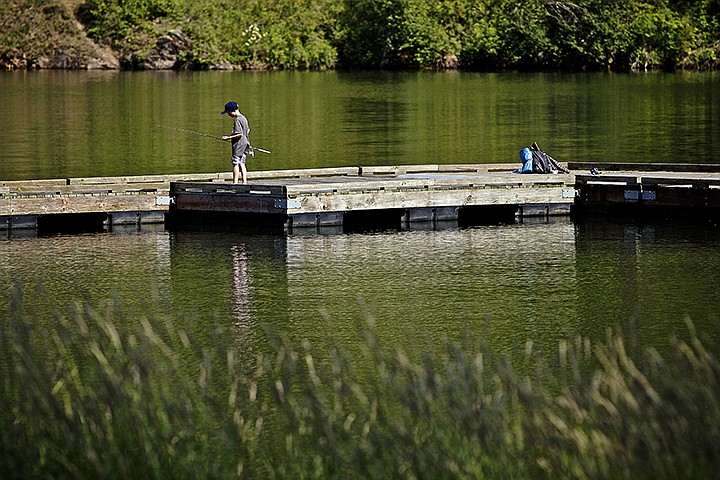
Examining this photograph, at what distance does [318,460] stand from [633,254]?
12.4m

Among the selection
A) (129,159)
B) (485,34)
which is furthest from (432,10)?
(129,159)

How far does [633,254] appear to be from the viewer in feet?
67.5

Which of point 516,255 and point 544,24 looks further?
point 544,24

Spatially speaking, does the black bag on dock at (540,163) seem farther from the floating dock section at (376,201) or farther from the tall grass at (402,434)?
the tall grass at (402,434)

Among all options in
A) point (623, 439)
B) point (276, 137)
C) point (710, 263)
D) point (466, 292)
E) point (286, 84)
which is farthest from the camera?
point (286, 84)

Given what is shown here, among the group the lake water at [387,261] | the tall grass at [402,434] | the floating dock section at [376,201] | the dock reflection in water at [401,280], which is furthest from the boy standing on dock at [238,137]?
the tall grass at [402,434]

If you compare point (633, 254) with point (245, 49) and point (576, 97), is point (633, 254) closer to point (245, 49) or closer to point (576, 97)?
point (576, 97)

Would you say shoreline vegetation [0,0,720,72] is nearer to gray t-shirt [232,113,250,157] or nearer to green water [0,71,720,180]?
green water [0,71,720,180]

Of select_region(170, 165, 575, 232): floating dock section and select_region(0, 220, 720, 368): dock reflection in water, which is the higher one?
select_region(170, 165, 575, 232): floating dock section

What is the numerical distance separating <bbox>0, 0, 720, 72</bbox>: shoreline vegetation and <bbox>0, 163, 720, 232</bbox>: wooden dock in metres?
61.7

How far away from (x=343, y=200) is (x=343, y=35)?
2638 inches

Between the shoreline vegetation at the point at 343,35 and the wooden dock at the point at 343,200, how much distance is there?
61.7m

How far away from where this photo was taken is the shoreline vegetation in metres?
85.4

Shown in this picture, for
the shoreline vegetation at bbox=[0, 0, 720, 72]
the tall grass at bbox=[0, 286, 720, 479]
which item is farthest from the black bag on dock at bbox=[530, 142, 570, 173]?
the shoreline vegetation at bbox=[0, 0, 720, 72]
